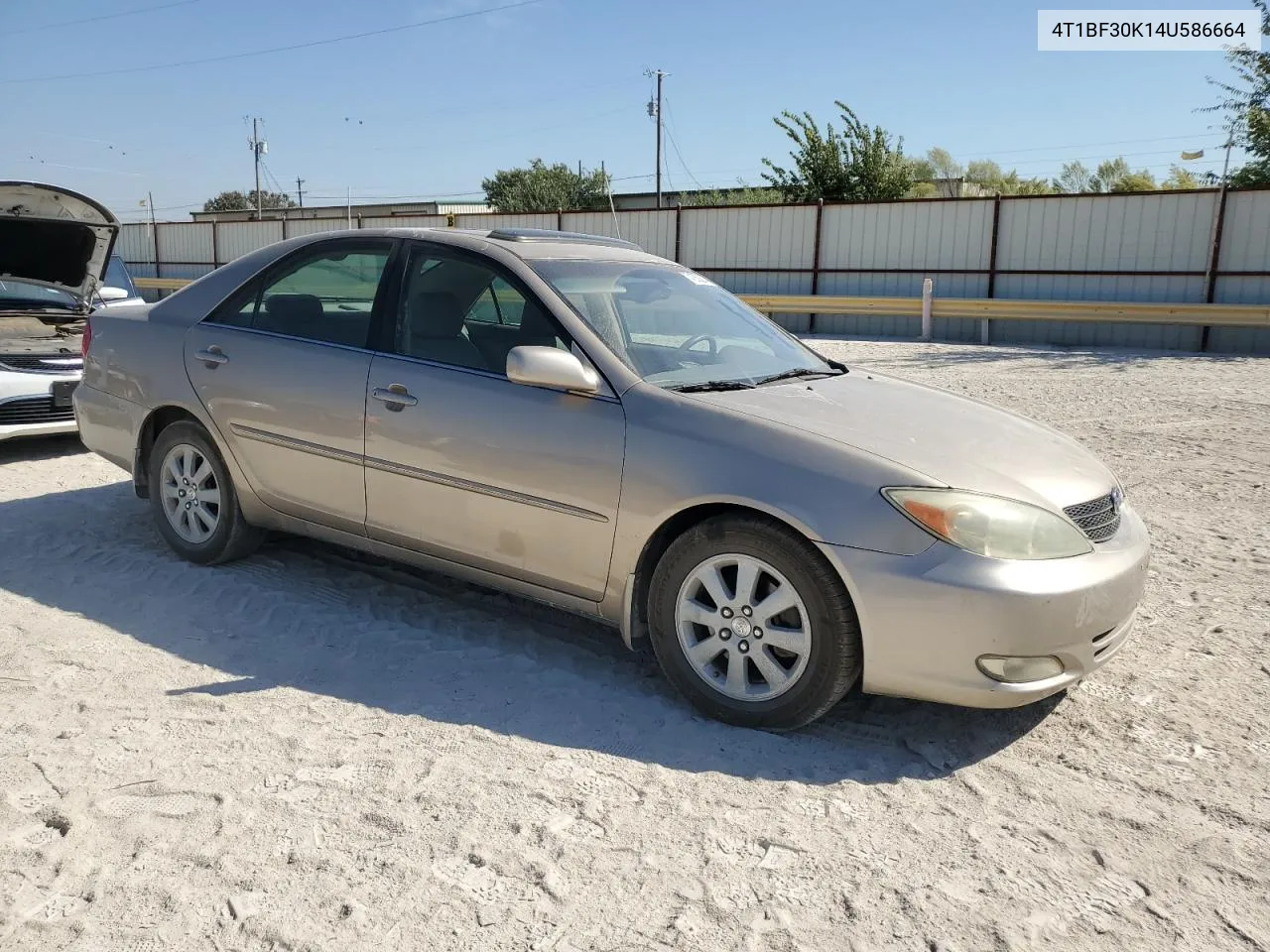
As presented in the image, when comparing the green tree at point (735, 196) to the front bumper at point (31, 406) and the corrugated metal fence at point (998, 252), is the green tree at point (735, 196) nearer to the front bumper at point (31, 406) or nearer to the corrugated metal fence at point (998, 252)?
the corrugated metal fence at point (998, 252)

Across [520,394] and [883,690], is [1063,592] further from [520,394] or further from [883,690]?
[520,394]

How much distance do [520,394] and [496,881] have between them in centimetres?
178

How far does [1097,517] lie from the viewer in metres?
Answer: 3.41

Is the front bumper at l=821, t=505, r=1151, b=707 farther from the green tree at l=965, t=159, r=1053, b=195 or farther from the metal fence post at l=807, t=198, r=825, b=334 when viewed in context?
the green tree at l=965, t=159, r=1053, b=195

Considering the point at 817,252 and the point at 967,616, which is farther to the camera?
the point at 817,252

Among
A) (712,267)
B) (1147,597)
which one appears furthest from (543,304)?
(712,267)

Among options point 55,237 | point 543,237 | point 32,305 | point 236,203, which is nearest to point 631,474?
point 543,237

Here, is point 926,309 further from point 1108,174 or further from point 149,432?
point 1108,174

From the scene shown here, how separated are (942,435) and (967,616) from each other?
2.48ft

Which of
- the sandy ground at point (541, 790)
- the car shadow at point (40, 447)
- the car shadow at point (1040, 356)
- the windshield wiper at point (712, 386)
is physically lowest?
the sandy ground at point (541, 790)

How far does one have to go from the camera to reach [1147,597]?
4.66m

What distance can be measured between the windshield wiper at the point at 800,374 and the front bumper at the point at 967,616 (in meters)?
1.02

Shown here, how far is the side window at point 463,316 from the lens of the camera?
3891mm

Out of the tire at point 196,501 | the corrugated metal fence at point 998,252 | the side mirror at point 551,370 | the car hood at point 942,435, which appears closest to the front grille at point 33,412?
the tire at point 196,501
